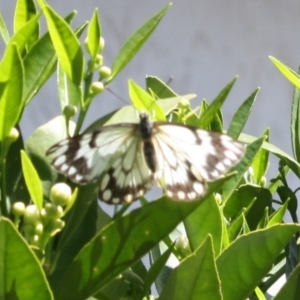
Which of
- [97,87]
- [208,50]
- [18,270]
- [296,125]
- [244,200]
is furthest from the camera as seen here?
[208,50]

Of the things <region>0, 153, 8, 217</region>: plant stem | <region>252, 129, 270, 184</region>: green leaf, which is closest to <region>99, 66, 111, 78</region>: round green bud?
<region>0, 153, 8, 217</region>: plant stem

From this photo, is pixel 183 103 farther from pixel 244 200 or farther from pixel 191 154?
pixel 244 200

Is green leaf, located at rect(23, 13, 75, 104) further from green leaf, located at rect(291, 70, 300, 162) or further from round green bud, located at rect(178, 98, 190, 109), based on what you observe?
green leaf, located at rect(291, 70, 300, 162)

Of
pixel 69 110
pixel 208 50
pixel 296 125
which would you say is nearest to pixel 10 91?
pixel 69 110

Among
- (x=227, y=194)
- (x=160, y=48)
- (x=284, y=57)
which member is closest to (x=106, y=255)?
(x=227, y=194)

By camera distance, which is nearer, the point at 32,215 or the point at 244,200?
the point at 32,215

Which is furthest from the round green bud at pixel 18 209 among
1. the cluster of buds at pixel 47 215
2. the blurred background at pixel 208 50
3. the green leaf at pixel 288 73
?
the blurred background at pixel 208 50

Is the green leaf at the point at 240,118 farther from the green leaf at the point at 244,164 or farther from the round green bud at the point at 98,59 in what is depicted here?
the round green bud at the point at 98,59
